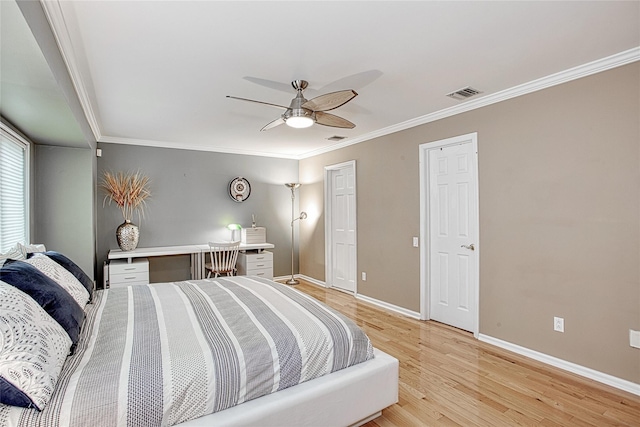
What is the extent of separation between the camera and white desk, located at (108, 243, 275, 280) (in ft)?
14.3

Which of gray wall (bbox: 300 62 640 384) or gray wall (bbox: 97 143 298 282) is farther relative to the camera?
gray wall (bbox: 97 143 298 282)

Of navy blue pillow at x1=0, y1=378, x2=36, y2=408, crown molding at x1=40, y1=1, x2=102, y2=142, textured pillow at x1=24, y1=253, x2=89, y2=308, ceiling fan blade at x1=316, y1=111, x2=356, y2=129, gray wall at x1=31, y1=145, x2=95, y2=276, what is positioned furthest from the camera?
gray wall at x1=31, y1=145, x2=95, y2=276

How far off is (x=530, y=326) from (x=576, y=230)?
0.95m

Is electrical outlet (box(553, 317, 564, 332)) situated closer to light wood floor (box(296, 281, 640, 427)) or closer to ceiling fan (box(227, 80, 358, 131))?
light wood floor (box(296, 281, 640, 427))

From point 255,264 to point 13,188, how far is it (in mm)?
2984

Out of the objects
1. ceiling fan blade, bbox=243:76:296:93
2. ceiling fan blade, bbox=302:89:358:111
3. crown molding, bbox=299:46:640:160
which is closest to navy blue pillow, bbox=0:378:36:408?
ceiling fan blade, bbox=302:89:358:111

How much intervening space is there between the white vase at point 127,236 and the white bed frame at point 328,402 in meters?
3.74

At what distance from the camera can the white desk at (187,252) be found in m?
4.35

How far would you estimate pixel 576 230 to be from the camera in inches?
104

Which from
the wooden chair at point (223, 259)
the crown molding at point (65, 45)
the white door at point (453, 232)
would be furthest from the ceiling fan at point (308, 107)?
the wooden chair at point (223, 259)

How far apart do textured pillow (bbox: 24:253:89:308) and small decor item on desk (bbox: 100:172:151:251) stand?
2.35 metres

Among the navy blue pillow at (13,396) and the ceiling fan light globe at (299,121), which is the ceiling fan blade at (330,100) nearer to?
the ceiling fan light globe at (299,121)

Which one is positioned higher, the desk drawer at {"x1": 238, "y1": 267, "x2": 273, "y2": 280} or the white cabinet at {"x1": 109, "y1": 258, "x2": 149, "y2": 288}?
the white cabinet at {"x1": 109, "y1": 258, "x2": 149, "y2": 288}

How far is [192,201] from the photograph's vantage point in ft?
17.6
